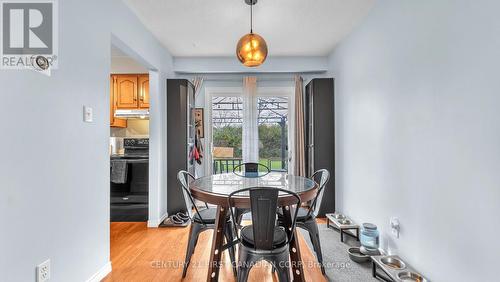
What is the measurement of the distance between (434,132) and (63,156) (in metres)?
2.62

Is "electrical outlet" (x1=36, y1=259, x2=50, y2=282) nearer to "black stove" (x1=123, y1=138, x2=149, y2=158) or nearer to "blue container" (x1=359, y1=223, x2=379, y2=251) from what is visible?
"blue container" (x1=359, y1=223, x2=379, y2=251)

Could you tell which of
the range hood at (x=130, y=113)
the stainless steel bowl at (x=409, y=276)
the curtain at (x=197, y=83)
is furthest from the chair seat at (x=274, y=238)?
the range hood at (x=130, y=113)

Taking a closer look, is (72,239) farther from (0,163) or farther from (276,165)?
(276,165)

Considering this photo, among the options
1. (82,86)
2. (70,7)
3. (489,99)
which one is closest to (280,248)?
(489,99)

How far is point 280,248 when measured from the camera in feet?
5.04

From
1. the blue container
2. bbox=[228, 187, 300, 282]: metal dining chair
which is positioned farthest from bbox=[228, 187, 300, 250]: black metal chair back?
the blue container

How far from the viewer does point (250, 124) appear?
436cm

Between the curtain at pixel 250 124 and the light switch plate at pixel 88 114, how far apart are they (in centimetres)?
274

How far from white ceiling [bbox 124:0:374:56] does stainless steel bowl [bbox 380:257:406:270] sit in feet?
8.19

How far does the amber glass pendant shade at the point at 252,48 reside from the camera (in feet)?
6.92

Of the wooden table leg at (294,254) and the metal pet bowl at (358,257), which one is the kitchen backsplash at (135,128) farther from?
the metal pet bowl at (358,257)

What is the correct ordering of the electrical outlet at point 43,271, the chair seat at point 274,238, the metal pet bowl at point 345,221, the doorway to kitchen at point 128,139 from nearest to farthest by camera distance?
the electrical outlet at point 43,271 < the chair seat at point 274,238 < the metal pet bowl at point 345,221 < the doorway to kitchen at point 128,139

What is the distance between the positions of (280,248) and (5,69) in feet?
6.22

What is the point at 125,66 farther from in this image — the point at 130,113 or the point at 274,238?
the point at 274,238
